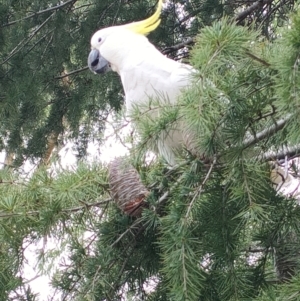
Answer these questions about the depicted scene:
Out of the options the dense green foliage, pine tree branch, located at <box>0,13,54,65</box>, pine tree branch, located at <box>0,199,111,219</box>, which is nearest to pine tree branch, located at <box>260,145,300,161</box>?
the dense green foliage

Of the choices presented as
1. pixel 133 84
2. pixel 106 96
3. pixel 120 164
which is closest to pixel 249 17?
pixel 106 96

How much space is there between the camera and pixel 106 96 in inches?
89.1

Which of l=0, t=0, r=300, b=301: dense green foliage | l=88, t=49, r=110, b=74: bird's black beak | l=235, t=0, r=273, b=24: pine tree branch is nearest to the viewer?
l=0, t=0, r=300, b=301: dense green foliage

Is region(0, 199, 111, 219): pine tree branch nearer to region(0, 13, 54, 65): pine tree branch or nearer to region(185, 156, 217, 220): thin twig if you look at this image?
region(185, 156, 217, 220): thin twig

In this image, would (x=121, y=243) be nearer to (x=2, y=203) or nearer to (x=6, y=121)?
(x=2, y=203)

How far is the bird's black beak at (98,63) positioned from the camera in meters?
1.56

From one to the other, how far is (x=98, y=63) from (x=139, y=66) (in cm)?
26

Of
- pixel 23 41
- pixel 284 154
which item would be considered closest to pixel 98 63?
pixel 23 41

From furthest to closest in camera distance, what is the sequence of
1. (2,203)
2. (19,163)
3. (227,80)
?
(19,163) < (2,203) < (227,80)

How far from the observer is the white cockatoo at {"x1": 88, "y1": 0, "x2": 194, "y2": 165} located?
119cm

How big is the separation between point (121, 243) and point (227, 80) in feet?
Result: 1.27

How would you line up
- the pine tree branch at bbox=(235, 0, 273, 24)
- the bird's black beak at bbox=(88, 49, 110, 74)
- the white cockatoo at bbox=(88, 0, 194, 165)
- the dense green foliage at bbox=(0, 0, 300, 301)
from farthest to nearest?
the pine tree branch at bbox=(235, 0, 273, 24) → the bird's black beak at bbox=(88, 49, 110, 74) → the white cockatoo at bbox=(88, 0, 194, 165) → the dense green foliage at bbox=(0, 0, 300, 301)

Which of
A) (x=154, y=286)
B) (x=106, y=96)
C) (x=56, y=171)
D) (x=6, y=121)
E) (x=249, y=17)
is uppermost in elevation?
(x=249, y=17)

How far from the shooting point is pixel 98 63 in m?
1.58
